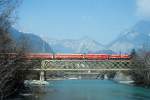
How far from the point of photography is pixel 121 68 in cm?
9425

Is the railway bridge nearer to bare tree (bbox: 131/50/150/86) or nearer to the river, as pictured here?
bare tree (bbox: 131/50/150/86)

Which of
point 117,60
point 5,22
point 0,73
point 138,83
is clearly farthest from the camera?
point 138,83

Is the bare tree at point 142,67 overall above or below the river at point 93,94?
above

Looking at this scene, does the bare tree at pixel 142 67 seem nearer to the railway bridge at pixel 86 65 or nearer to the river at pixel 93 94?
the railway bridge at pixel 86 65

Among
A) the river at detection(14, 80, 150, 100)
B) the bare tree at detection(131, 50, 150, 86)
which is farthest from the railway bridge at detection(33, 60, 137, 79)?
the river at detection(14, 80, 150, 100)

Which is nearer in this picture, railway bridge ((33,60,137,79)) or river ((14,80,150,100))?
river ((14,80,150,100))

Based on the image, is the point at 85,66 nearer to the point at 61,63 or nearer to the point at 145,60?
the point at 61,63

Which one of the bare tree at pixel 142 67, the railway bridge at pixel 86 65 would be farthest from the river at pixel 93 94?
the bare tree at pixel 142 67

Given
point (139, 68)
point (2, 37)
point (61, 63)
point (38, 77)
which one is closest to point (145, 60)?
point (139, 68)

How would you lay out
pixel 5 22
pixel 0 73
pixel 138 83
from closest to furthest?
1. pixel 0 73
2. pixel 5 22
3. pixel 138 83

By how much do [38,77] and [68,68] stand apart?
883 centimetres

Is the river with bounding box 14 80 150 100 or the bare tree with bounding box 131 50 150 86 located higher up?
the bare tree with bounding box 131 50 150 86

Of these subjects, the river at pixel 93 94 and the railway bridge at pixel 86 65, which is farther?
the railway bridge at pixel 86 65

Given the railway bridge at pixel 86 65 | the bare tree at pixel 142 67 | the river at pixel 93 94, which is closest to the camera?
the river at pixel 93 94
